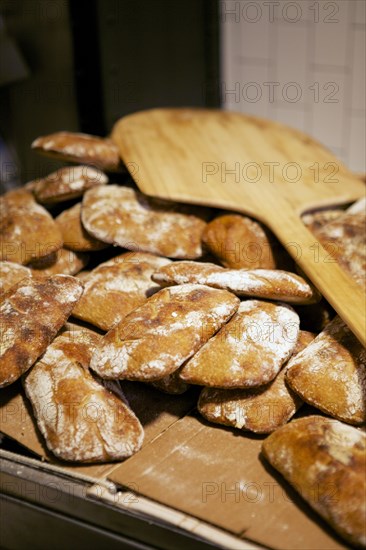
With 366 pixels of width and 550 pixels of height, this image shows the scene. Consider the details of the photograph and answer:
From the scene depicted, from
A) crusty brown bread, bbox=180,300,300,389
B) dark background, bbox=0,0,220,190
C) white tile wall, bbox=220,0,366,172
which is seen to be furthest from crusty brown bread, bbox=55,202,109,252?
white tile wall, bbox=220,0,366,172

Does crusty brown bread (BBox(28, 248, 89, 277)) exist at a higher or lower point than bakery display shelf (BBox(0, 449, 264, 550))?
higher

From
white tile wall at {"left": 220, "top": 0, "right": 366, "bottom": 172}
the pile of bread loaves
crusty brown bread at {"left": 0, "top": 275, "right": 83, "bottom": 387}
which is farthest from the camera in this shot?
white tile wall at {"left": 220, "top": 0, "right": 366, "bottom": 172}

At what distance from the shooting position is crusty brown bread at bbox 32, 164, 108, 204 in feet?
5.48

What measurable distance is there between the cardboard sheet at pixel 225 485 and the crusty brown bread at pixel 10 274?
0.50m

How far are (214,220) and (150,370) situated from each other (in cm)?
59

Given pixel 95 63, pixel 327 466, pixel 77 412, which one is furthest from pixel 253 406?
pixel 95 63

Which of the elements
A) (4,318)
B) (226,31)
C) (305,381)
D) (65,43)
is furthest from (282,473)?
(226,31)

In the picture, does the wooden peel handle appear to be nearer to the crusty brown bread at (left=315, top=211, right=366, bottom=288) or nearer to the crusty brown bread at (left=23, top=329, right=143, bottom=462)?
the crusty brown bread at (left=315, top=211, right=366, bottom=288)

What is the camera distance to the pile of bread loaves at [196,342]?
1.08 meters

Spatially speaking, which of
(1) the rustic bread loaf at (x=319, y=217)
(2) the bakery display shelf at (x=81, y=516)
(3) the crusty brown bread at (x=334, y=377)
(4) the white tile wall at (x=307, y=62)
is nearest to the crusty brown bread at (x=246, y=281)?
(3) the crusty brown bread at (x=334, y=377)

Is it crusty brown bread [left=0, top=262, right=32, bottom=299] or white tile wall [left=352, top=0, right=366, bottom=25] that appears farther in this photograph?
white tile wall [left=352, top=0, right=366, bottom=25]

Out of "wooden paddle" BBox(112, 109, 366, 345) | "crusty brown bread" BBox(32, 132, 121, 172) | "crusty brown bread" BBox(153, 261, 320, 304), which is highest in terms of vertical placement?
"crusty brown bread" BBox(32, 132, 121, 172)

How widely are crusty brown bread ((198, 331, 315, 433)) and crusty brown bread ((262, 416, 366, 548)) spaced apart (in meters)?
0.05

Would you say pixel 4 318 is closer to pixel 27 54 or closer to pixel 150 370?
pixel 150 370
